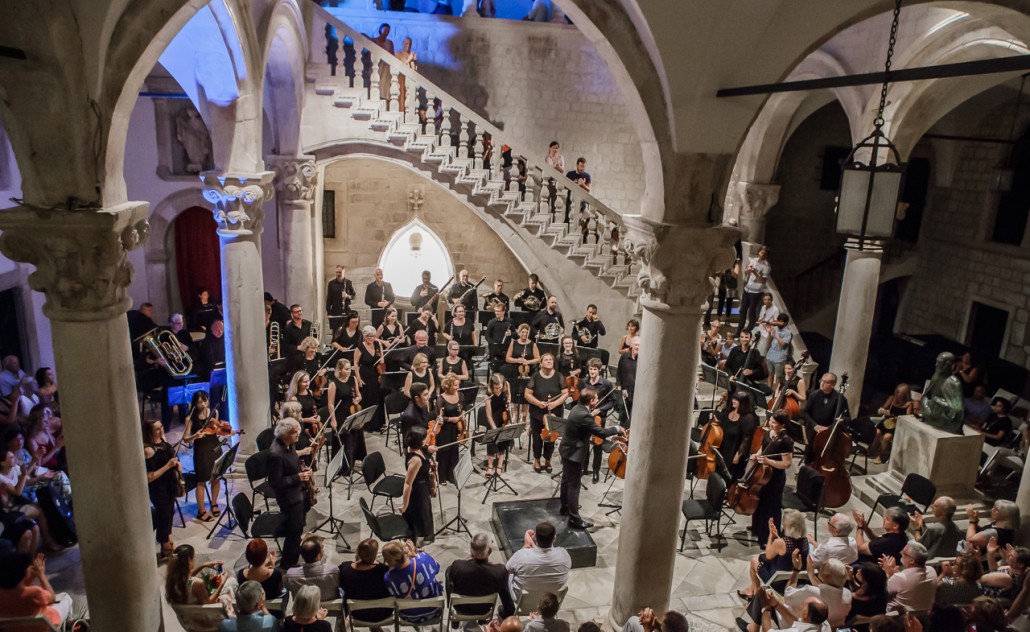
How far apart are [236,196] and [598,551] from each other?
5.61 metres

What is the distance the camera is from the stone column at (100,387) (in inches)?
188

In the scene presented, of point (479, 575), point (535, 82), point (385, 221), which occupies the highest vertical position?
point (535, 82)

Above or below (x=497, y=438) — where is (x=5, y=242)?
above

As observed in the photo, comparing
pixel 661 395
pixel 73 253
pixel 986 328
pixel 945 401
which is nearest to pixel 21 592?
pixel 73 253

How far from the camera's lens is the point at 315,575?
5785 millimetres

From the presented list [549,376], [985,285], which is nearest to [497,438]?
[549,376]

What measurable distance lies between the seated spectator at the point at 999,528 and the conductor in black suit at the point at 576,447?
3.39 metres

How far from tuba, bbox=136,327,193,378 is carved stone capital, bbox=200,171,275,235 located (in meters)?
2.42

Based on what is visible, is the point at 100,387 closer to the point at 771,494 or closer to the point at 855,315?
the point at 771,494

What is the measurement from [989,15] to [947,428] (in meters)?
4.83

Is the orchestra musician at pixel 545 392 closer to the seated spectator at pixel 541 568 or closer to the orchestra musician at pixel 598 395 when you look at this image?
the orchestra musician at pixel 598 395

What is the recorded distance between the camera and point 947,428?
9211 millimetres

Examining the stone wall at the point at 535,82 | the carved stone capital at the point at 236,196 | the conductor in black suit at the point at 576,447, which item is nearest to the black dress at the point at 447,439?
the conductor in black suit at the point at 576,447

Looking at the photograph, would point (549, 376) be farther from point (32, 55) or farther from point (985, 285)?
point (985, 285)
